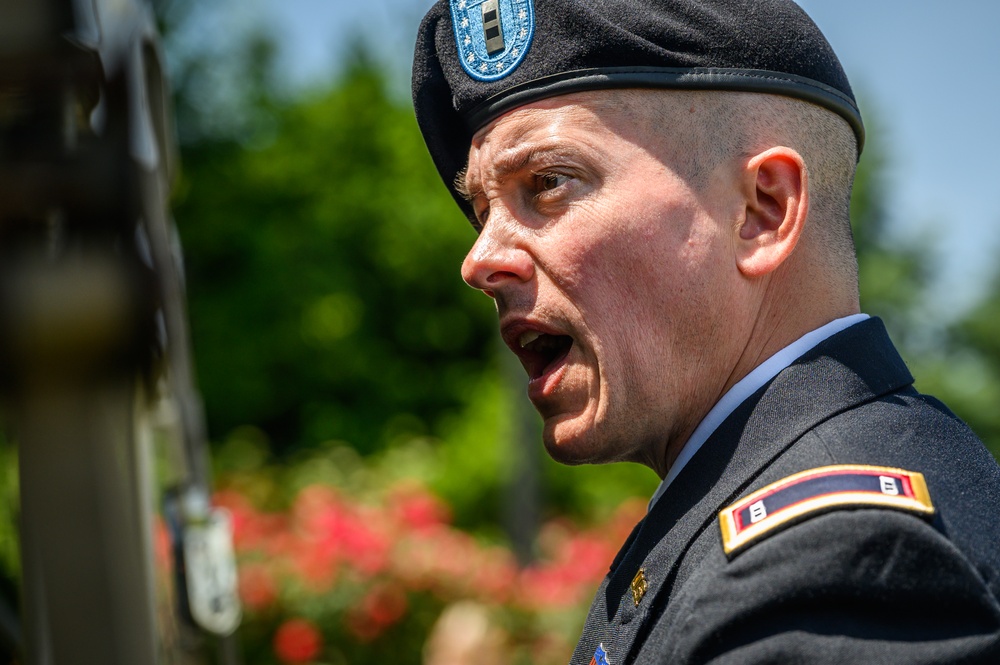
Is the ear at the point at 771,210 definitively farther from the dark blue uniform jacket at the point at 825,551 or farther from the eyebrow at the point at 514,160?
the eyebrow at the point at 514,160

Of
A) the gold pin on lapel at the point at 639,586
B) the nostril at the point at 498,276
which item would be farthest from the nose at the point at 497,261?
the gold pin on lapel at the point at 639,586

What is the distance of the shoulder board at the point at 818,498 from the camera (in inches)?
46.9

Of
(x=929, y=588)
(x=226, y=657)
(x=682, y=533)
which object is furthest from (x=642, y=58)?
(x=226, y=657)

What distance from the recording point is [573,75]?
1.58m

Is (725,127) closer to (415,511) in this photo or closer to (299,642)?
(299,642)

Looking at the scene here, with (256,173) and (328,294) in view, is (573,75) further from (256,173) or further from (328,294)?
(256,173)

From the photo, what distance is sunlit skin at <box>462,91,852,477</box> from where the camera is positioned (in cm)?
153

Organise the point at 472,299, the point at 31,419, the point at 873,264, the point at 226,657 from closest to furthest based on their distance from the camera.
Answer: the point at 31,419
the point at 226,657
the point at 472,299
the point at 873,264

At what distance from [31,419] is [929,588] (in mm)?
1205

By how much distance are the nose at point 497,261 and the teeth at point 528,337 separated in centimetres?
9

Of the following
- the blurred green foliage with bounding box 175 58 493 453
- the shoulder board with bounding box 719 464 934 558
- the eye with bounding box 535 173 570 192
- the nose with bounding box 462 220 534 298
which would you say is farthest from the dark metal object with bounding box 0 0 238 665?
the blurred green foliage with bounding box 175 58 493 453

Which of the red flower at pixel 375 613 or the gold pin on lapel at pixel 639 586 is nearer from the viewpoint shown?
the gold pin on lapel at pixel 639 586

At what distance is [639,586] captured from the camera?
4.79 ft

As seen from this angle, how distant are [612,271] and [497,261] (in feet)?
0.67
